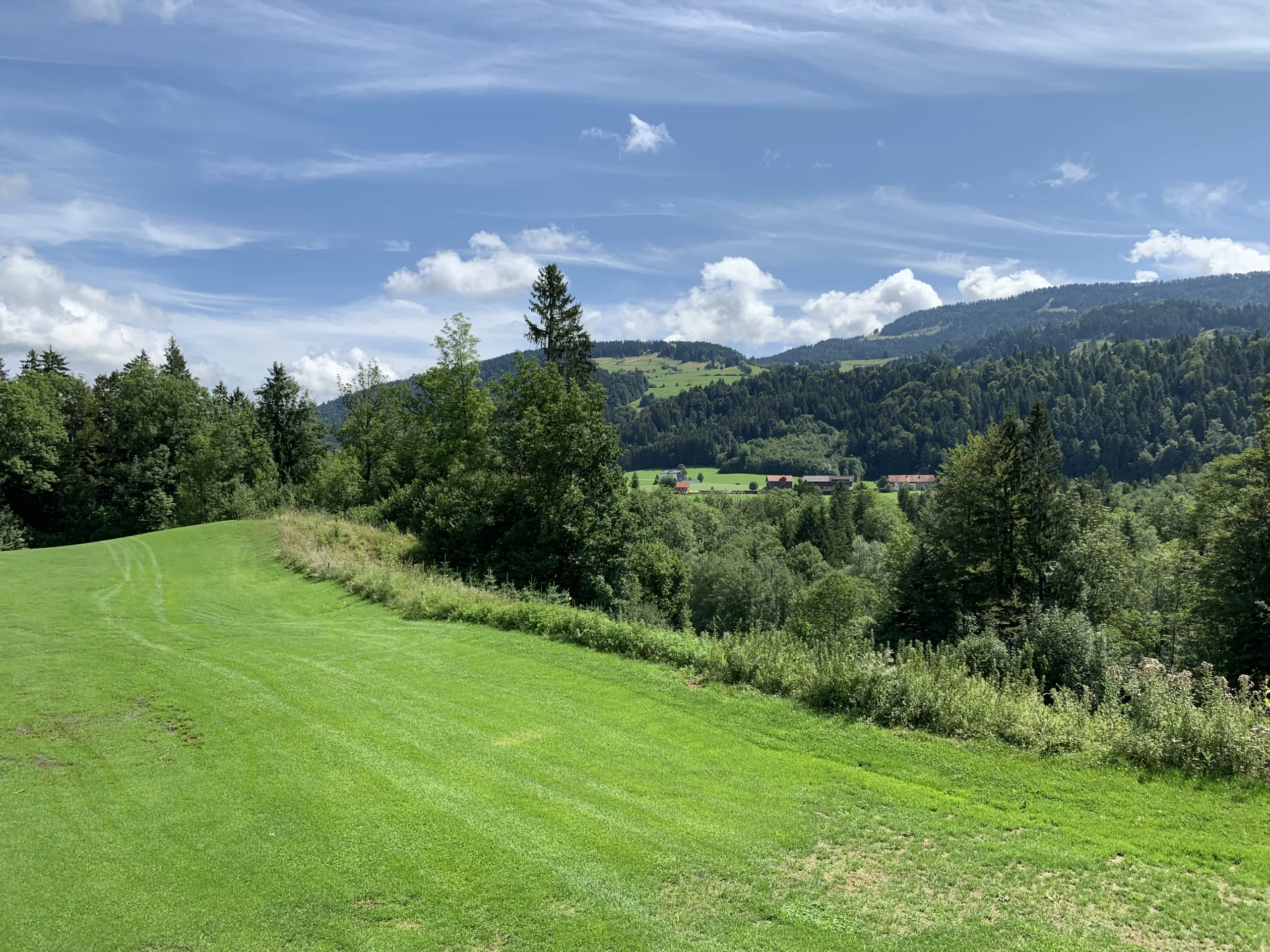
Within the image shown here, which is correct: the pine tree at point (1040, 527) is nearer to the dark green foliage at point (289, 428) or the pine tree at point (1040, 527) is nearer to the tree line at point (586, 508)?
the tree line at point (586, 508)

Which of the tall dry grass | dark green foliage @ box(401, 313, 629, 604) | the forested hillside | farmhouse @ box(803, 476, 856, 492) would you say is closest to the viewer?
the tall dry grass

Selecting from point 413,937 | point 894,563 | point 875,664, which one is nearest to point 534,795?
point 413,937

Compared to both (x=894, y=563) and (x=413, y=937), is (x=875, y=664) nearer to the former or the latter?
(x=413, y=937)

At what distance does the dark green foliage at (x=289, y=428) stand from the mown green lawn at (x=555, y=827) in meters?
48.5

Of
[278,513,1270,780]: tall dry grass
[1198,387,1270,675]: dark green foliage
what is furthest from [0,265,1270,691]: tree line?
[278,513,1270,780]: tall dry grass

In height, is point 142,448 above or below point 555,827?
above

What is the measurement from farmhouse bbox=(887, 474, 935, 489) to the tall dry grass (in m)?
159

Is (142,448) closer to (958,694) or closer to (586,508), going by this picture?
(586,508)

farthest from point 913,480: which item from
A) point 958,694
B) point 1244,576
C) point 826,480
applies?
point 958,694

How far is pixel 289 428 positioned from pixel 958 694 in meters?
58.8

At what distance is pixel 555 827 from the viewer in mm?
6938

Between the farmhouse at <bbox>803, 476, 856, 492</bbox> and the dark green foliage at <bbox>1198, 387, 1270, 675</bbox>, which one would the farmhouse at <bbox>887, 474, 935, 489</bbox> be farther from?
the dark green foliage at <bbox>1198, 387, 1270, 675</bbox>

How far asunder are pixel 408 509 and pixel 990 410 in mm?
199134

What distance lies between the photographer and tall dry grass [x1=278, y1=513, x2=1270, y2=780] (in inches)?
317
